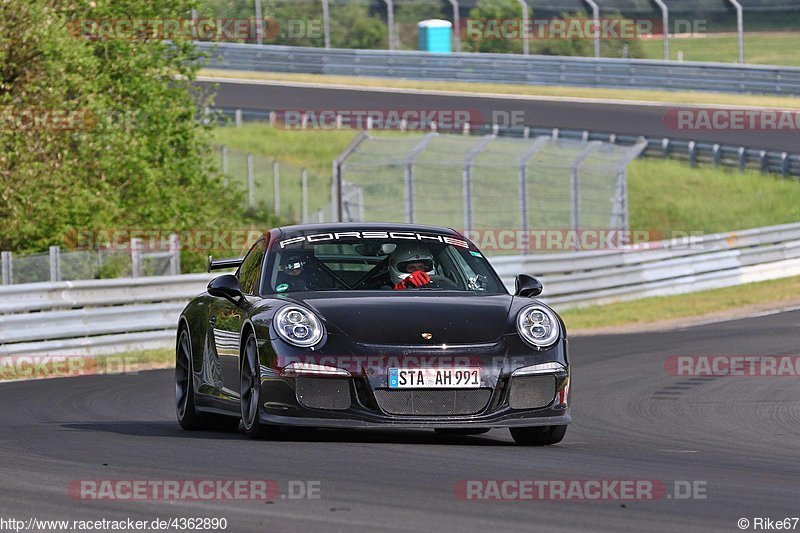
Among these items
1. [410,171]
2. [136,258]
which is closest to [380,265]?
[136,258]

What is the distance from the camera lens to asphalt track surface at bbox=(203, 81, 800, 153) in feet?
121

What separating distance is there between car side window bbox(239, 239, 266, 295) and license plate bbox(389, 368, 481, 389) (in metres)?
1.49

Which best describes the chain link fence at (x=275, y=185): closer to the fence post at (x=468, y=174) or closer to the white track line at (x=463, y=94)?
the fence post at (x=468, y=174)

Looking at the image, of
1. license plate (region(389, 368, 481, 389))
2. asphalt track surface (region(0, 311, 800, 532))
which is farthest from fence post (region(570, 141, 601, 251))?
license plate (region(389, 368, 481, 389))

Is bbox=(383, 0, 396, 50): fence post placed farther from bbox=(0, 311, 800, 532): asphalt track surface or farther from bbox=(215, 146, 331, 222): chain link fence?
bbox=(0, 311, 800, 532): asphalt track surface

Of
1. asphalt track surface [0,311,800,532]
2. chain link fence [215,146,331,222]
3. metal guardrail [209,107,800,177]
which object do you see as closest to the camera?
asphalt track surface [0,311,800,532]

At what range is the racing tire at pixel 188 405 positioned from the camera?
1008 centimetres

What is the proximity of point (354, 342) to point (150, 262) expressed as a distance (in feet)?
36.5

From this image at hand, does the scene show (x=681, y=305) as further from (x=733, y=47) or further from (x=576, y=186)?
(x=733, y=47)

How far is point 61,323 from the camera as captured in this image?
16422mm

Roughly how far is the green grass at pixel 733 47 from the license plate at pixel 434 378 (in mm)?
30772

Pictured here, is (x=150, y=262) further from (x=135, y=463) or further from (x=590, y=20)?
(x=590, y=20)

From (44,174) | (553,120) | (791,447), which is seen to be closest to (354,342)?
(791,447)

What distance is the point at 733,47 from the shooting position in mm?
40375
